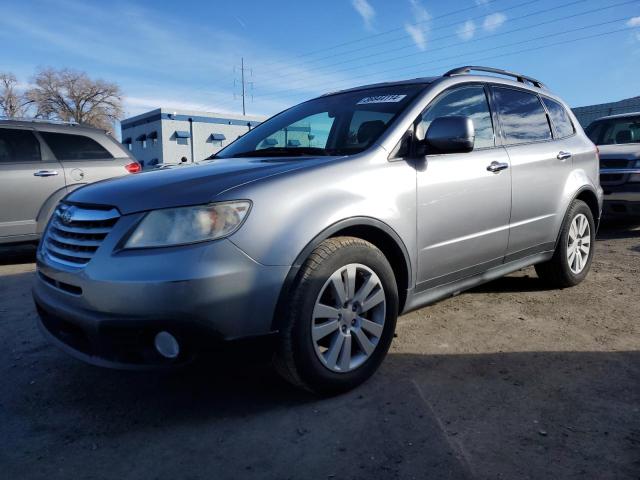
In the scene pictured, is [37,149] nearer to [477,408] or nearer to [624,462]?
[477,408]

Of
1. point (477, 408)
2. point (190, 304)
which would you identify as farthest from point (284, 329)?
point (477, 408)

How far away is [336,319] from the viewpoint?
8.23 ft

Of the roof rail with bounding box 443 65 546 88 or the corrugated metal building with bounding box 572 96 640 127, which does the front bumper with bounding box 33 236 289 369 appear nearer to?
the roof rail with bounding box 443 65 546 88

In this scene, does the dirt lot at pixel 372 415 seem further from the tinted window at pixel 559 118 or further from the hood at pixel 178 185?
the tinted window at pixel 559 118

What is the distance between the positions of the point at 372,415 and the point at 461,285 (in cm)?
129

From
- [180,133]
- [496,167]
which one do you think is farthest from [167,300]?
[180,133]

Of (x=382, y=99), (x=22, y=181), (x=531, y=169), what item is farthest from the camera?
(x=22, y=181)

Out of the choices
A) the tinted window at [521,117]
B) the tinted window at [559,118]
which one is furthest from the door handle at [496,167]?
the tinted window at [559,118]

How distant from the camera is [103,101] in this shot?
59.4 m

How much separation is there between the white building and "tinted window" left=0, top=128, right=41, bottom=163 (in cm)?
2372

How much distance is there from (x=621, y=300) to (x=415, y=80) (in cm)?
252

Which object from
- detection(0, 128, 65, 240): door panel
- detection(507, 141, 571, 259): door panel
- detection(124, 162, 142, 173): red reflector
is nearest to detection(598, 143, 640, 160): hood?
detection(507, 141, 571, 259): door panel

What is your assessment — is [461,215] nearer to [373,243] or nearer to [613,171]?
[373,243]

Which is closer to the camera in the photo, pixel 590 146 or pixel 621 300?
pixel 621 300
